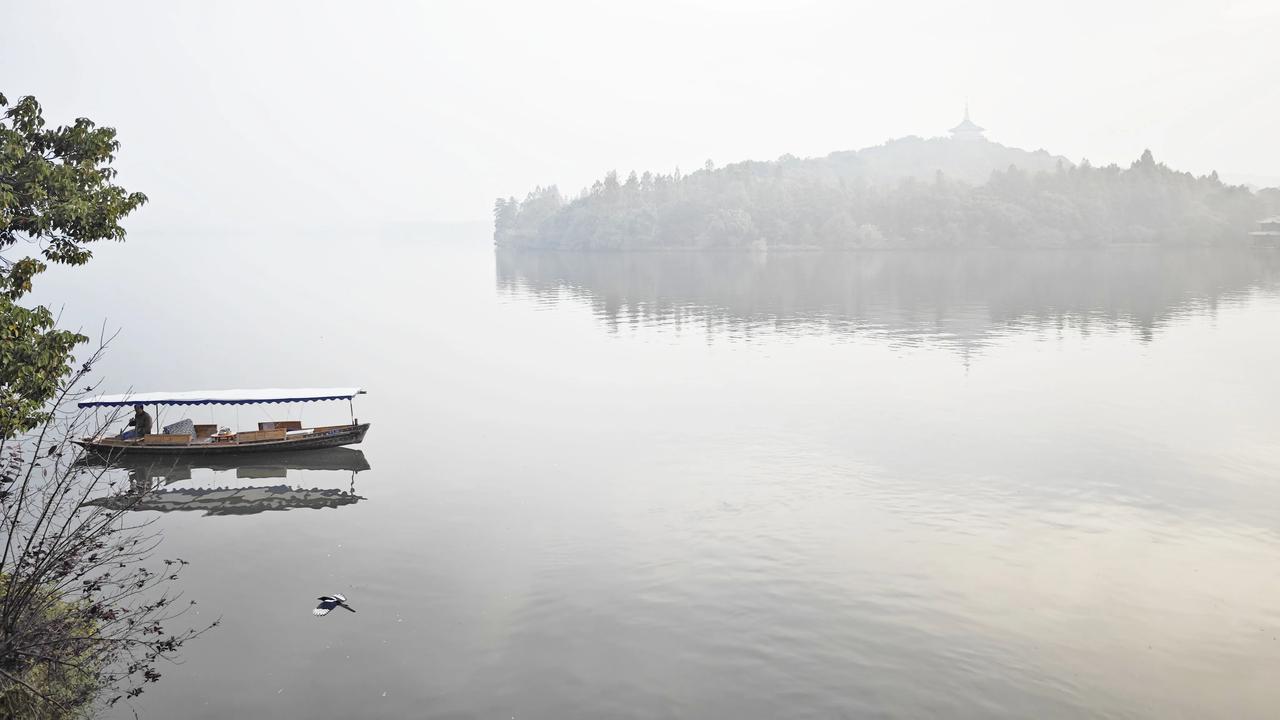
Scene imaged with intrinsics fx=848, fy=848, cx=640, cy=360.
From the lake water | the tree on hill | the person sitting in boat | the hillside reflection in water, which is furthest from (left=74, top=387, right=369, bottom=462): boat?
the hillside reflection in water

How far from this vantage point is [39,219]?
22.0 metres

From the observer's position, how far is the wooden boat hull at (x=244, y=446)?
40406mm

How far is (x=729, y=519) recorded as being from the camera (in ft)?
105

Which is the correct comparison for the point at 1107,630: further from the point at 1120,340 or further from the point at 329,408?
the point at 1120,340

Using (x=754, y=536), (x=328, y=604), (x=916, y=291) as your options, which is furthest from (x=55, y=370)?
(x=916, y=291)

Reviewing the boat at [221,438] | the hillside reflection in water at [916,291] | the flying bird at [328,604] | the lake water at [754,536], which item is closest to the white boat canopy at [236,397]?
the boat at [221,438]

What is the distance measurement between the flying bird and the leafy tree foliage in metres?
8.81

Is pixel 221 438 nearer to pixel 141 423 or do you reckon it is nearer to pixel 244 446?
pixel 244 446

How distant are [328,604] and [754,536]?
46.9ft

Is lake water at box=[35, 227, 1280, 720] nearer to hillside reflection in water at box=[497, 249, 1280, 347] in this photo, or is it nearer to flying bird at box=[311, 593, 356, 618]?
flying bird at box=[311, 593, 356, 618]

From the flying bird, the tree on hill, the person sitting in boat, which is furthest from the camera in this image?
the person sitting in boat

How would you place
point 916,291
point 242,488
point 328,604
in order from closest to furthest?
point 328,604
point 242,488
point 916,291

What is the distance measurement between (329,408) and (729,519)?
31526mm

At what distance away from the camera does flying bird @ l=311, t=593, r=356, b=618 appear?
24.8 m
